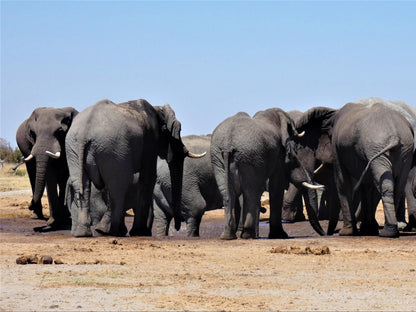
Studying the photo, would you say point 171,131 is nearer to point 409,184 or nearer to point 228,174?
point 228,174

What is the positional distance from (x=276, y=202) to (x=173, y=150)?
1.95m

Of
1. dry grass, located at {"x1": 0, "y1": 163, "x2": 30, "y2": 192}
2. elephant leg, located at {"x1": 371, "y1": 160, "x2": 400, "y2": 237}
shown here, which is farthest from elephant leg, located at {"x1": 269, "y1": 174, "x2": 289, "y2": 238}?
dry grass, located at {"x1": 0, "y1": 163, "x2": 30, "y2": 192}

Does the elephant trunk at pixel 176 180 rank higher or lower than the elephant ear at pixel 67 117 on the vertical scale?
lower

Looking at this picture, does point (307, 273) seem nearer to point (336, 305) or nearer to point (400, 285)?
point (400, 285)

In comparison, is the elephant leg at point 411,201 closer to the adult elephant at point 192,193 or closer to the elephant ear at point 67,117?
the adult elephant at point 192,193

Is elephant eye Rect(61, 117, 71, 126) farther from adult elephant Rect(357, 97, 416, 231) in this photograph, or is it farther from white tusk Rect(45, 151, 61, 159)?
adult elephant Rect(357, 97, 416, 231)

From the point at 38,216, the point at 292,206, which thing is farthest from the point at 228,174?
the point at 38,216

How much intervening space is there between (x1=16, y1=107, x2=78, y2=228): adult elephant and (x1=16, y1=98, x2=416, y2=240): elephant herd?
0.02 m

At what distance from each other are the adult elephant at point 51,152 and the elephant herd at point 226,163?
2 centimetres

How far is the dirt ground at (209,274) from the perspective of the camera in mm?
7656

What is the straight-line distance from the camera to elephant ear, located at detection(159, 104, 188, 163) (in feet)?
48.0

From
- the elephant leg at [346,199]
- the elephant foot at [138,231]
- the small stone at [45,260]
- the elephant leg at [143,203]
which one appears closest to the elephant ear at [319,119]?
the elephant leg at [346,199]

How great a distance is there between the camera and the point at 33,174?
64.8ft

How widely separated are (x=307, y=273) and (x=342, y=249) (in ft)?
7.82
